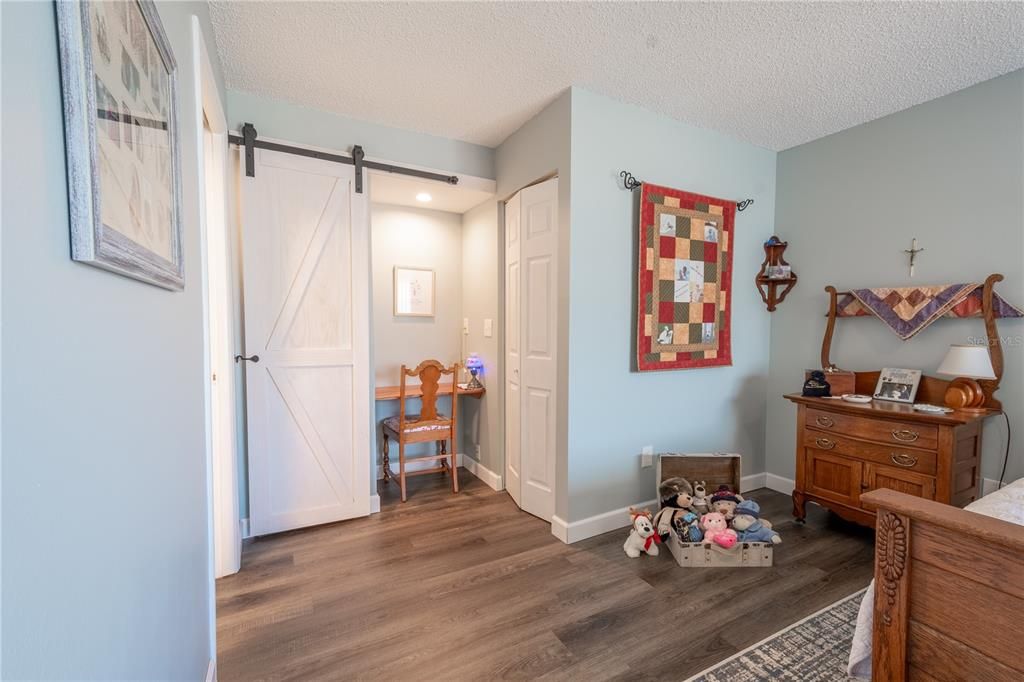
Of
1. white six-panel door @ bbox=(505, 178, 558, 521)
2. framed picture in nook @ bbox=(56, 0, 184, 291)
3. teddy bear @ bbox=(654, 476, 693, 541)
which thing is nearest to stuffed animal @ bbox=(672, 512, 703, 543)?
teddy bear @ bbox=(654, 476, 693, 541)

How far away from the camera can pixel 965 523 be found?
3.62 feet

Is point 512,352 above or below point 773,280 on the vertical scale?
below

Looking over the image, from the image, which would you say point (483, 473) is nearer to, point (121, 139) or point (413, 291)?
point (413, 291)

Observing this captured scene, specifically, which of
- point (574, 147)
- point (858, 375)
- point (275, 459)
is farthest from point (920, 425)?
point (275, 459)

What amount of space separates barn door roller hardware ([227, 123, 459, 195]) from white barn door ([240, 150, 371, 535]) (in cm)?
4

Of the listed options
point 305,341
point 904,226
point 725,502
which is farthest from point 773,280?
point 305,341

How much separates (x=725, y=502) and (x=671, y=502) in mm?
310

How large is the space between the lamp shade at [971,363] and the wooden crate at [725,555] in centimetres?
134

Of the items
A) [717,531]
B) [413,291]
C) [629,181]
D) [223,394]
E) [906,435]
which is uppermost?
[629,181]

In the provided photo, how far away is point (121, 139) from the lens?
78cm

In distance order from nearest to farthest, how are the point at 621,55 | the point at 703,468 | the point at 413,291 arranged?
the point at 621,55 → the point at 703,468 → the point at 413,291

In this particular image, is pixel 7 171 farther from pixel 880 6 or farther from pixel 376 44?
pixel 880 6

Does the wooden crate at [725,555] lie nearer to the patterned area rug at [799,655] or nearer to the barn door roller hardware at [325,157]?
the patterned area rug at [799,655]

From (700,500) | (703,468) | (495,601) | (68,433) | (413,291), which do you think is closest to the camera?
(68,433)
